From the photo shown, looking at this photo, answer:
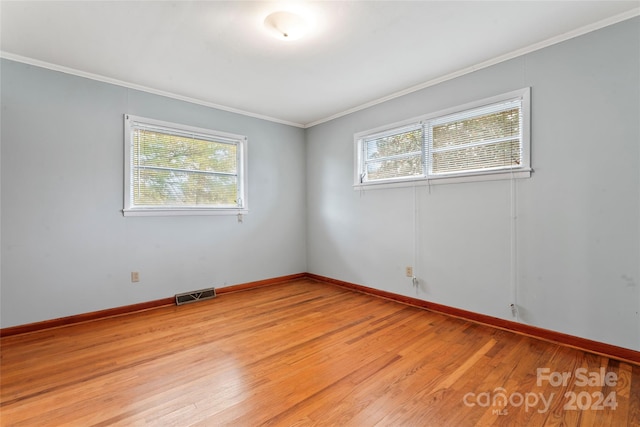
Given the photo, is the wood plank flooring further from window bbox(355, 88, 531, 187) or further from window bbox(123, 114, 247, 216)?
window bbox(355, 88, 531, 187)

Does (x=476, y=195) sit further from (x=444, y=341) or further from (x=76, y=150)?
(x=76, y=150)

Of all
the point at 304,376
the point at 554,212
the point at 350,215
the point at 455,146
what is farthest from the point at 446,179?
the point at 304,376

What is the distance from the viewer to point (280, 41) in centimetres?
247

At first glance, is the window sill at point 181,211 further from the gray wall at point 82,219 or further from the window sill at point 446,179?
the window sill at point 446,179

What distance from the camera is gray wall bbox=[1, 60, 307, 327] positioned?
2689 mm

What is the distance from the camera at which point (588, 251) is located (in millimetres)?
2322

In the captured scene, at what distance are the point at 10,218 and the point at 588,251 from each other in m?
4.80

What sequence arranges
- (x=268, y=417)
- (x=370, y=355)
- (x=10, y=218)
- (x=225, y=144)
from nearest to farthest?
(x=268, y=417), (x=370, y=355), (x=10, y=218), (x=225, y=144)

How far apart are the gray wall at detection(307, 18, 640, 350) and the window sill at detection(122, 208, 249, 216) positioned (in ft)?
7.04

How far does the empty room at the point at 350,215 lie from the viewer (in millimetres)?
1867

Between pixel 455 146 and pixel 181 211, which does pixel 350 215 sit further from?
pixel 181 211

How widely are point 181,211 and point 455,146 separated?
318 centimetres

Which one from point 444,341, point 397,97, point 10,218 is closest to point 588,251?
point 444,341

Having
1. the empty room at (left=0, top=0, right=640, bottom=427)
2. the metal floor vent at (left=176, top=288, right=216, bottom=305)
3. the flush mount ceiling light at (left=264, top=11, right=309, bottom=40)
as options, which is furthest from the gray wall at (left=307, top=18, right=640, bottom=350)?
the metal floor vent at (left=176, top=288, right=216, bottom=305)
